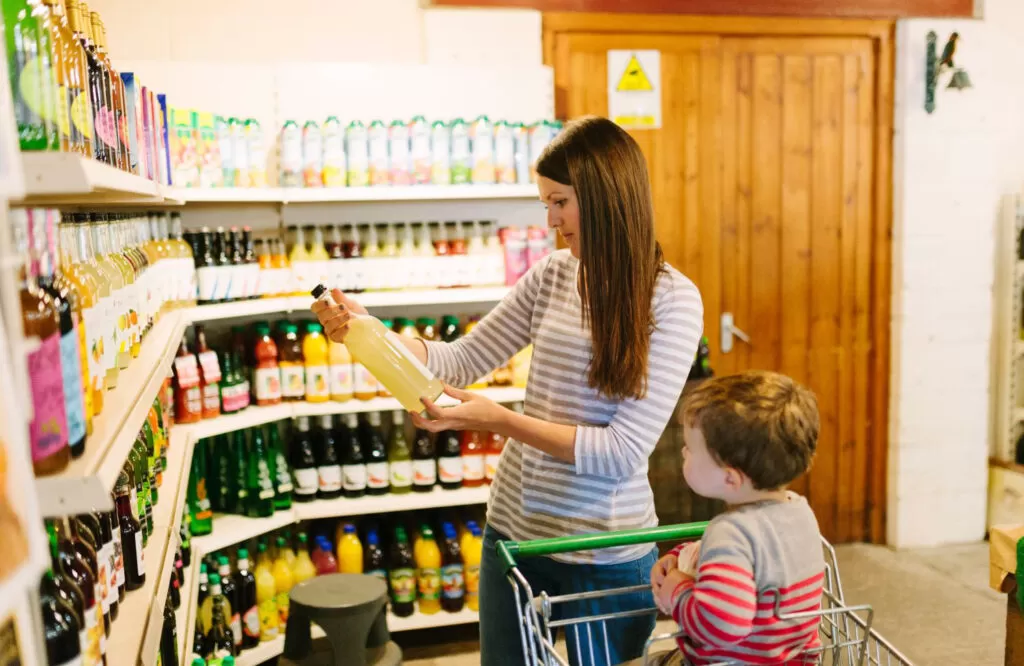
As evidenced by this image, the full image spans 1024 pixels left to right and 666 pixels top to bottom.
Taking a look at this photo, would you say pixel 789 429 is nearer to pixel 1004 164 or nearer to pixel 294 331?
pixel 294 331

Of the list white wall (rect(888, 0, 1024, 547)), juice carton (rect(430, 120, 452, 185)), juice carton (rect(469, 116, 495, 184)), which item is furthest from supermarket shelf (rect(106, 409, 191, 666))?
white wall (rect(888, 0, 1024, 547))

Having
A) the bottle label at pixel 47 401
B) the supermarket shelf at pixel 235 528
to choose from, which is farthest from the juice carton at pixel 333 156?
the bottle label at pixel 47 401

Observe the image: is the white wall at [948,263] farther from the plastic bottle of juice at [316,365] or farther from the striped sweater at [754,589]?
the striped sweater at [754,589]

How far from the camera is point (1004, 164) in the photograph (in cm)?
454

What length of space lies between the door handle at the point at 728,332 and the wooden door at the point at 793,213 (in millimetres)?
30

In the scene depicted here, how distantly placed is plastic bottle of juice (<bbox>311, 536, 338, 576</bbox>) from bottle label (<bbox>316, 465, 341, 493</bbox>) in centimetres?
21

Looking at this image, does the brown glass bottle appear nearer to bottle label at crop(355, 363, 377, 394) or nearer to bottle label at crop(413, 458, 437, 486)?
bottle label at crop(355, 363, 377, 394)

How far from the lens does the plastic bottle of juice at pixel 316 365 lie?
343 centimetres

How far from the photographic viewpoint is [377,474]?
3.54 metres

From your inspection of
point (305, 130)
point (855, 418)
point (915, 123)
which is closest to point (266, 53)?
point (305, 130)

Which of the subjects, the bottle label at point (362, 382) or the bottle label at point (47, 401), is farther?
the bottle label at point (362, 382)

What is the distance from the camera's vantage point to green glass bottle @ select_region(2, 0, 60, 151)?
1.11 m

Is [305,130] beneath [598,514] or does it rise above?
above

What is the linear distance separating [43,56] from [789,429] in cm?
116
